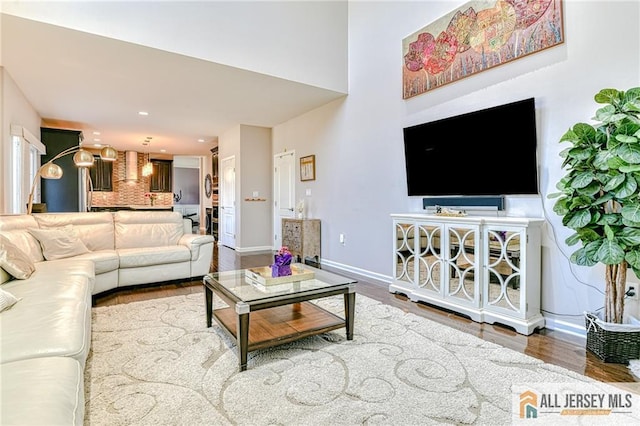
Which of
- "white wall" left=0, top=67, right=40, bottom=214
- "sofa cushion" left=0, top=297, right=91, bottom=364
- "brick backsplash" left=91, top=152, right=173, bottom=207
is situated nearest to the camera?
"sofa cushion" left=0, top=297, right=91, bottom=364

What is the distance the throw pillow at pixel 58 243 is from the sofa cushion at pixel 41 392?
2592 millimetres

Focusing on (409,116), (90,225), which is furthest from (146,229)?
(409,116)

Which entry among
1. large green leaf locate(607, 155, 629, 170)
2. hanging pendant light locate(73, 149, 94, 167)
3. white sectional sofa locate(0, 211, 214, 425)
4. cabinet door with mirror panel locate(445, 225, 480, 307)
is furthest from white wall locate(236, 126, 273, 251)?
large green leaf locate(607, 155, 629, 170)

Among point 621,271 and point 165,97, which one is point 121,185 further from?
point 621,271

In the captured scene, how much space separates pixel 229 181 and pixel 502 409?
6.67 metres

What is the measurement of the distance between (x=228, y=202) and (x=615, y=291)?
6.72m

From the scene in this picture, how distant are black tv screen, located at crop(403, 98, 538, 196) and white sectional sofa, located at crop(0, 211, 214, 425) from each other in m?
2.78

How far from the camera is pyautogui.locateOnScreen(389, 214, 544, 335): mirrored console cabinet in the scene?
2.66 meters

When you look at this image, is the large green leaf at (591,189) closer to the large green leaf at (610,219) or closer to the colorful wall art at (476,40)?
the large green leaf at (610,219)

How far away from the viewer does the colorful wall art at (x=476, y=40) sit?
9.09 feet

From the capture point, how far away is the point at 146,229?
4.43 m

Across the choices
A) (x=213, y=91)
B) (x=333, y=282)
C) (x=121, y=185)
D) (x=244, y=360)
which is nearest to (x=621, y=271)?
(x=333, y=282)

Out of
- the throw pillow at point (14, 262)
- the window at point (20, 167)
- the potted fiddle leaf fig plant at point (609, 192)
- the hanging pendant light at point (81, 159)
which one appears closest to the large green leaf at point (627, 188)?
the potted fiddle leaf fig plant at point (609, 192)

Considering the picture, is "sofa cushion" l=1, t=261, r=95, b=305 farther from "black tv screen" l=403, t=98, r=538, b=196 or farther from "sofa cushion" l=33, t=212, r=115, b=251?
"black tv screen" l=403, t=98, r=538, b=196
